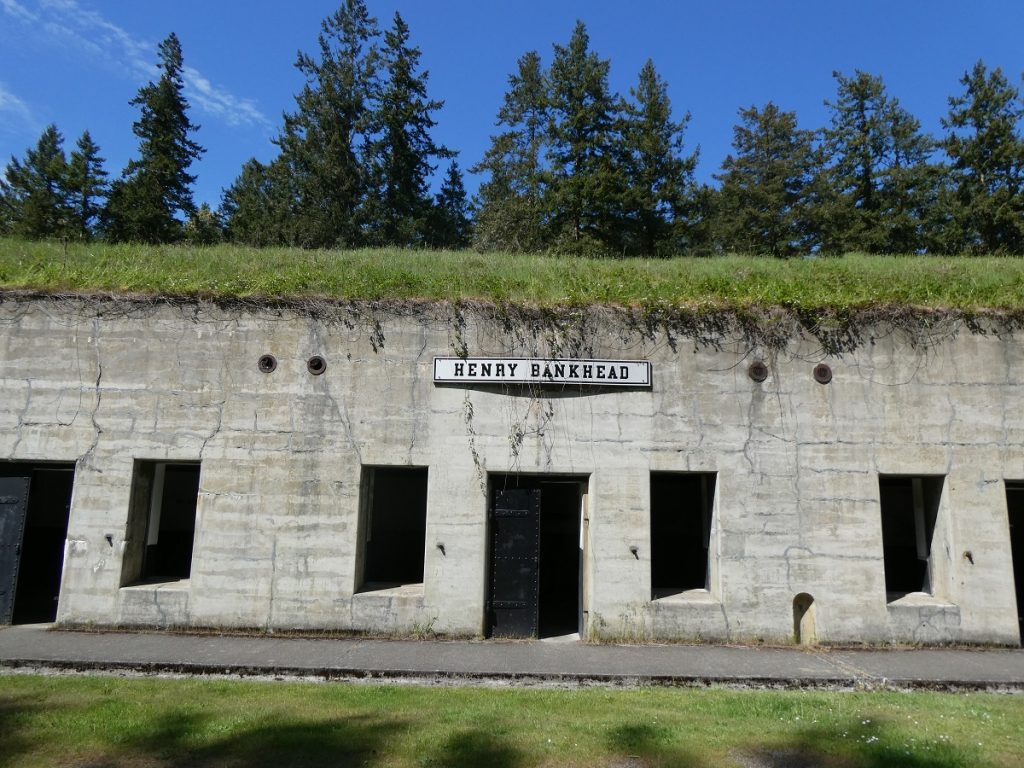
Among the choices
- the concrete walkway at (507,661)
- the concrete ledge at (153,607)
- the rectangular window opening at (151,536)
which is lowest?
the concrete walkway at (507,661)

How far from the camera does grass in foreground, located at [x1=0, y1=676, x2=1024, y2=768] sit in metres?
4.84

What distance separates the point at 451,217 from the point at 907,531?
97.2 feet

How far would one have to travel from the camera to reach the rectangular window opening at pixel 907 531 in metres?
9.59

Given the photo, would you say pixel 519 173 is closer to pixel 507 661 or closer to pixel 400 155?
pixel 400 155

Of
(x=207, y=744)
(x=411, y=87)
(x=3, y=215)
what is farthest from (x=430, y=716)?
(x=3, y=215)

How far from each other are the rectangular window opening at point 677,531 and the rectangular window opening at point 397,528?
4.65m

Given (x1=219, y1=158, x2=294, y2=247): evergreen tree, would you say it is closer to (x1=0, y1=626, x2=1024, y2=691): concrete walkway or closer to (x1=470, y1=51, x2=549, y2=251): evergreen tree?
(x1=470, y1=51, x2=549, y2=251): evergreen tree

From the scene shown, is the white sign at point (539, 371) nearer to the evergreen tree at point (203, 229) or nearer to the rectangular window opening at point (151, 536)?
the rectangular window opening at point (151, 536)

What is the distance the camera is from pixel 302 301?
9.41 meters

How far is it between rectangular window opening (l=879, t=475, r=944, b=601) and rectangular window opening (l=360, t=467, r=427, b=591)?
842cm

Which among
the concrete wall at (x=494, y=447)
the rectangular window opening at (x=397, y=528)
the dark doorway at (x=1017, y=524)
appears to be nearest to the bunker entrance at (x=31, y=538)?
the concrete wall at (x=494, y=447)

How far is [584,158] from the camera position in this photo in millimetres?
30000

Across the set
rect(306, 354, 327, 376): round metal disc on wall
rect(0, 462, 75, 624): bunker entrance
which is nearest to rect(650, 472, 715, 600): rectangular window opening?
rect(306, 354, 327, 376): round metal disc on wall

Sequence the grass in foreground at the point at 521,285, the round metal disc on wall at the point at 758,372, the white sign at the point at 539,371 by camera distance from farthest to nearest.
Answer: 1. the grass in foreground at the point at 521,285
2. the round metal disc on wall at the point at 758,372
3. the white sign at the point at 539,371
